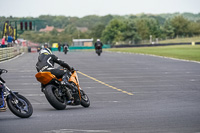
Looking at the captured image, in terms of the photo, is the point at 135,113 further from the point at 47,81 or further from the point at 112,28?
the point at 112,28

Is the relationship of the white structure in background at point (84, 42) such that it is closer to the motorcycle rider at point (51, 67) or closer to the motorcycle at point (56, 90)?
the motorcycle rider at point (51, 67)

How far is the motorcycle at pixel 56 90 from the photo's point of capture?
1170 centimetres

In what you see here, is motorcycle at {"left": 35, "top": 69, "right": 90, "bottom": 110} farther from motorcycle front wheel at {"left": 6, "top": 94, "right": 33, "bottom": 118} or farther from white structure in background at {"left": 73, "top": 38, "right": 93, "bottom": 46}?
white structure in background at {"left": 73, "top": 38, "right": 93, "bottom": 46}

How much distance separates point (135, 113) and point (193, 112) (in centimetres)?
134

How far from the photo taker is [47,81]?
11.8 metres

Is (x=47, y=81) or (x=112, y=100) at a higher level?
(x=47, y=81)

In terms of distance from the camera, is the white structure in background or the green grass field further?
the white structure in background

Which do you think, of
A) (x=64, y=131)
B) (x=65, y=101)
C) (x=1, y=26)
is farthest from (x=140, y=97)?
(x=1, y=26)

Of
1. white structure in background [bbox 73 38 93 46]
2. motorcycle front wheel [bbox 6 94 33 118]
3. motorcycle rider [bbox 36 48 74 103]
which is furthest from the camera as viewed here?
white structure in background [bbox 73 38 93 46]

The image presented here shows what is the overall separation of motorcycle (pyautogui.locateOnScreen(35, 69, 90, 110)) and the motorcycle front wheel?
1.29 metres

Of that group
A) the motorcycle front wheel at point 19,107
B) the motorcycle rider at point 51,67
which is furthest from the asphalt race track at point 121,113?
the motorcycle rider at point 51,67

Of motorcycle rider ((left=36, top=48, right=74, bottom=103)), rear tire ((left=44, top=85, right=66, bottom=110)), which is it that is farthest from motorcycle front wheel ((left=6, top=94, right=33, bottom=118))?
motorcycle rider ((left=36, top=48, right=74, bottom=103))

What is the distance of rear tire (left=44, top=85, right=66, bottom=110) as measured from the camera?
11.6 metres

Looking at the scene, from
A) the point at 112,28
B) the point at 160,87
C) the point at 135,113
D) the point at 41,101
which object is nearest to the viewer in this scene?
the point at 135,113
